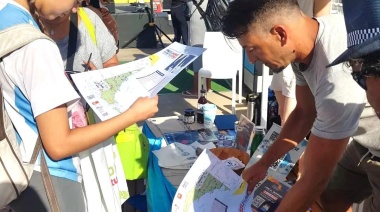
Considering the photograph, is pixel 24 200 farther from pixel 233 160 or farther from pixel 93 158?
pixel 233 160

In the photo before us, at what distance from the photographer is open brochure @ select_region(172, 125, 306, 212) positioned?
1.58 m

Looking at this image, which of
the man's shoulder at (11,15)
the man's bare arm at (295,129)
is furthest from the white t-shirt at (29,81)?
the man's bare arm at (295,129)

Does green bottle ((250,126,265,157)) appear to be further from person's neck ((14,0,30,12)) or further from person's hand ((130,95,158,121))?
person's neck ((14,0,30,12))

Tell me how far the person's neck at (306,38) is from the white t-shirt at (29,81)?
768 millimetres

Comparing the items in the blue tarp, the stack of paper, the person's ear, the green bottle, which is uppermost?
the person's ear

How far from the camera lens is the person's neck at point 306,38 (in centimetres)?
144

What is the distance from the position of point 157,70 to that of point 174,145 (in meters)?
0.67

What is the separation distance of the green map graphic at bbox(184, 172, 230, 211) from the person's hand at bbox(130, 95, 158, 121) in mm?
A: 323

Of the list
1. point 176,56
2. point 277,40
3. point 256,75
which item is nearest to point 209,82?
point 256,75

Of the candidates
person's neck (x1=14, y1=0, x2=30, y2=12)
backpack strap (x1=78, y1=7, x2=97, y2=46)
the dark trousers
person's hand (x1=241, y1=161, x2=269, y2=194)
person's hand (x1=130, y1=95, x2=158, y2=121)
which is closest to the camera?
person's neck (x1=14, y1=0, x2=30, y2=12)

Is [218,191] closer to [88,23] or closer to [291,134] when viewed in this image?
[291,134]

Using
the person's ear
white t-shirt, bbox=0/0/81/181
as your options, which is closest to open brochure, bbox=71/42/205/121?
white t-shirt, bbox=0/0/81/181

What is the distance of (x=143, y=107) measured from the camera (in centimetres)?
→ 160

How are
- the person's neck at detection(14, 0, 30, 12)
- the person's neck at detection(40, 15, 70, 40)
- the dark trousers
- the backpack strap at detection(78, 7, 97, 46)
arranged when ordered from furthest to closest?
the dark trousers
the backpack strap at detection(78, 7, 97, 46)
the person's neck at detection(40, 15, 70, 40)
the person's neck at detection(14, 0, 30, 12)
